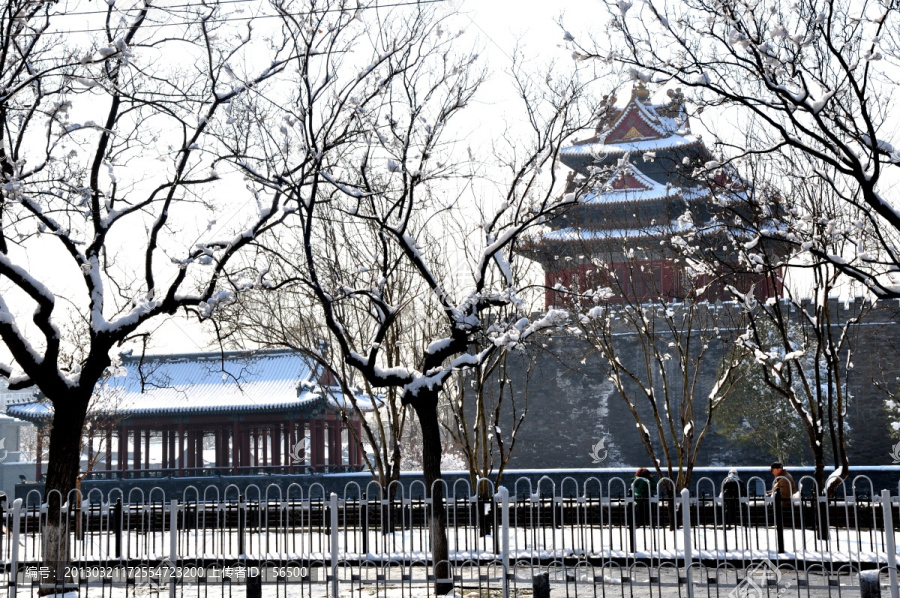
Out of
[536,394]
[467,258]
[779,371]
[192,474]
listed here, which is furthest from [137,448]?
[779,371]

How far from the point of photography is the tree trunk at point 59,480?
882cm

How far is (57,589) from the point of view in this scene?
855cm

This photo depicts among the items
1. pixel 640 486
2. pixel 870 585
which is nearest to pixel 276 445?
pixel 640 486

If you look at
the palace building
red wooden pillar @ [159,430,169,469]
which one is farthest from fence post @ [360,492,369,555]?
red wooden pillar @ [159,430,169,469]

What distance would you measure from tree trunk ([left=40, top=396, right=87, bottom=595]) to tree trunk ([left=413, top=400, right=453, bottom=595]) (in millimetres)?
3483

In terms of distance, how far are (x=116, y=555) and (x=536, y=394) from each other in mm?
18340

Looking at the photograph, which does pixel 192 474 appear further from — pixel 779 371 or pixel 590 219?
pixel 779 371

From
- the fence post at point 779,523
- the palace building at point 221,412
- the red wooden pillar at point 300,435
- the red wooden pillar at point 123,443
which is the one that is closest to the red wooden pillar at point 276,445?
the palace building at point 221,412

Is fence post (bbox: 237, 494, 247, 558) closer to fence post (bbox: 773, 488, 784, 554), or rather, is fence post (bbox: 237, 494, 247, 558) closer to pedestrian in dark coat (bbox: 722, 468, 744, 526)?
pedestrian in dark coat (bbox: 722, 468, 744, 526)

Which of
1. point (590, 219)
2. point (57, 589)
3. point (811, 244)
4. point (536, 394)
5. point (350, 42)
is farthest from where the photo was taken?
point (536, 394)

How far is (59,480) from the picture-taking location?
897 centimetres

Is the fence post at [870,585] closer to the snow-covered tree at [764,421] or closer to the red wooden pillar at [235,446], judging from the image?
the snow-covered tree at [764,421]

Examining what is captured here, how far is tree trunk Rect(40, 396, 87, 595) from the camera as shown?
28.9 feet

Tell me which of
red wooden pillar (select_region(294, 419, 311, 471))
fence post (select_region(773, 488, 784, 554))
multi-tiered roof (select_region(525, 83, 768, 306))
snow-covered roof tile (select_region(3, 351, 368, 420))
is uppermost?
multi-tiered roof (select_region(525, 83, 768, 306))
